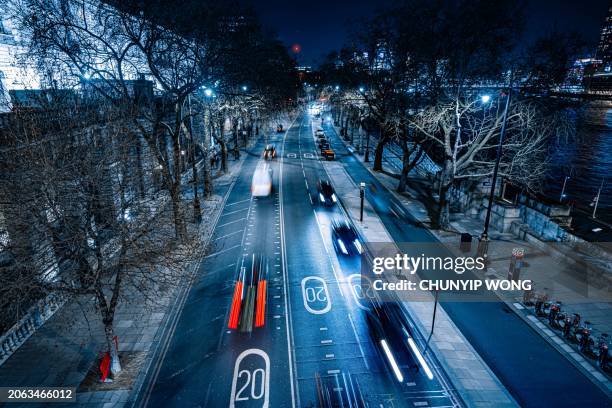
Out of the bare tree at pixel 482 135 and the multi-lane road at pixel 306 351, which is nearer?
the multi-lane road at pixel 306 351

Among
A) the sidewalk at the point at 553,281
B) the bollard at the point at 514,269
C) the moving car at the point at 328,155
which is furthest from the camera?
the moving car at the point at 328,155

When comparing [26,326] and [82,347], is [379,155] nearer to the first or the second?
[82,347]

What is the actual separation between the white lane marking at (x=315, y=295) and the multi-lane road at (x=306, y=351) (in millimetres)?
49

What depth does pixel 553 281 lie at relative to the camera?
17906 millimetres

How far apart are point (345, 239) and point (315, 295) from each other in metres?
6.92

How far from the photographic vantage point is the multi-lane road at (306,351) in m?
11.7

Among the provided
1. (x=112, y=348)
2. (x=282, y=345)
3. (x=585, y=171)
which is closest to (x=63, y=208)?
(x=112, y=348)

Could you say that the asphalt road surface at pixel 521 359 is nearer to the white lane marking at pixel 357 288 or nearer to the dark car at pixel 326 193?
the white lane marking at pixel 357 288

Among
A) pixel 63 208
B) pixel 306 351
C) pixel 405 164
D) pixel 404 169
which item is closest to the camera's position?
pixel 63 208

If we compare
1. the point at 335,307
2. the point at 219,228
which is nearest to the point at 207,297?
the point at 335,307

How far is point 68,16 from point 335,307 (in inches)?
738

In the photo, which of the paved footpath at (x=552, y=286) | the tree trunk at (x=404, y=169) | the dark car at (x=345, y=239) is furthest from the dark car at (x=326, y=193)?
the paved footpath at (x=552, y=286)

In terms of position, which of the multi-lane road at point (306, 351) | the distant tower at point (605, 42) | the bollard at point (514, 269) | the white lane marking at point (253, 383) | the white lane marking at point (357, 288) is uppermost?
the distant tower at point (605, 42)

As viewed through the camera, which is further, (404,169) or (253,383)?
(404,169)
